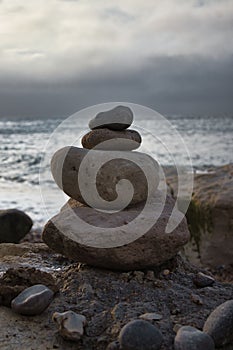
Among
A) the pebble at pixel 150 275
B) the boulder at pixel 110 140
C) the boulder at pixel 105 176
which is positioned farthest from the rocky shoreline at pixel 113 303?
the boulder at pixel 110 140

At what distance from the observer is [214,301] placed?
13.8ft

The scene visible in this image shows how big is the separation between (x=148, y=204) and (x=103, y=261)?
0.77 m

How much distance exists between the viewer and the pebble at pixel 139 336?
134 inches

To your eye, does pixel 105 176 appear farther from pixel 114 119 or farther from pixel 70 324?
pixel 70 324

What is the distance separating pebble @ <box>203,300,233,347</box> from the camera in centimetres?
358

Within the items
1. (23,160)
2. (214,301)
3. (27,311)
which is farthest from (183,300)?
(23,160)

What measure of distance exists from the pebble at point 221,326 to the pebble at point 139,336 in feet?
1.32

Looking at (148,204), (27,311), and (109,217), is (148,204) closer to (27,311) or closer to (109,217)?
(109,217)

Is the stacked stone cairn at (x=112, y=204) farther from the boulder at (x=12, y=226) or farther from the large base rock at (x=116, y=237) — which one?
the boulder at (x=12, y=226)

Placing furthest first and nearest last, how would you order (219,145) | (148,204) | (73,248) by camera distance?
(219,145)
(148,204)
(73,248)

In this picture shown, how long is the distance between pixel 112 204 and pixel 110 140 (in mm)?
654

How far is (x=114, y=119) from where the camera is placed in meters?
4.79

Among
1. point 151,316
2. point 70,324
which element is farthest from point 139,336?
point 70,324

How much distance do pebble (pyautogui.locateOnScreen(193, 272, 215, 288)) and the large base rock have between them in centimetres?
33
